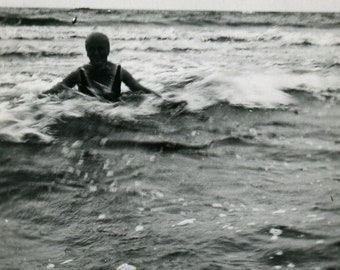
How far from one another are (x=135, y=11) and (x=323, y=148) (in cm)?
112

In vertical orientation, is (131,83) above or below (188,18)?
below

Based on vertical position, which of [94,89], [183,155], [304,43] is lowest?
[183,155]

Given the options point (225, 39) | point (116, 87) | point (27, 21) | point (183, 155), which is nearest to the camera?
point (183, 155)

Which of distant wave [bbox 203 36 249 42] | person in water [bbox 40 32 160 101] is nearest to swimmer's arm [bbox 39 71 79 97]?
person in water [bbox 40 32 160 101]

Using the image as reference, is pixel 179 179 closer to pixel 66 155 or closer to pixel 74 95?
pixel 66 155

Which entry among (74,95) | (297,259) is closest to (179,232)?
(297,259)

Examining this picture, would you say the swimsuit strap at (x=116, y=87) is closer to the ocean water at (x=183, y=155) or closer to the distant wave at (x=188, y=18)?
the ocean water at (x=183, y=155)

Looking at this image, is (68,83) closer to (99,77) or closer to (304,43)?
(99,77)

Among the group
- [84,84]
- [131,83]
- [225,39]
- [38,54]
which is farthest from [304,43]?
[38,54]

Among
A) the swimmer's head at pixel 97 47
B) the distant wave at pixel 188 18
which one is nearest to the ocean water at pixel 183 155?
the distant wave at pixel 188 18

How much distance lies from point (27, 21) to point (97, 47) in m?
0.66

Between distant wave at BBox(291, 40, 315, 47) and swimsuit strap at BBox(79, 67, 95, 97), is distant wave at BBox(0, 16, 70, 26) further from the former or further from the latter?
distant wave at BBox(291, 40, 315, 47)

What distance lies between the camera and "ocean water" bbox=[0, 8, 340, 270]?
151cm

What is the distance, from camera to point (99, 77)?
7.18 feet
